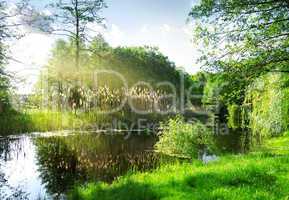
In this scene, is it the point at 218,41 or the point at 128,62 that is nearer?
the point at 218,41

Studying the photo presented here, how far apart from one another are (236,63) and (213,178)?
548 centimetres

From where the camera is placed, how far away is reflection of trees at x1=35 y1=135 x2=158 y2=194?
16344 mm

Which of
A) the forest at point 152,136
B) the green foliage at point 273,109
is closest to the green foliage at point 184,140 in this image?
the forest at point 152,136

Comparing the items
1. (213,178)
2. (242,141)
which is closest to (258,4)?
(213,178)

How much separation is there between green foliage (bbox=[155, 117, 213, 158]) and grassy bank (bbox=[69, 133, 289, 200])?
20.0ft

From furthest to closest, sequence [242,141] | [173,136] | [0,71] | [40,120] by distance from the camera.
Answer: [40,120] < [242,141] < [173,136] < [0,71]

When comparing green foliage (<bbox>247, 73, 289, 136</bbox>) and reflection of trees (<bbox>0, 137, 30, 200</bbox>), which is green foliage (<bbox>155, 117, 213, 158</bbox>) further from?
reflection of trees (<bbox>0, 137, 30, 200</bbox>)

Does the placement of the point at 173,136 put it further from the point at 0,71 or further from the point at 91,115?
the point at 91,115

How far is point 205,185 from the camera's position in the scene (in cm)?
1227

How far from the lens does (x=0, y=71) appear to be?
16.1 metres

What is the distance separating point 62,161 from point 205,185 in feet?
29.8

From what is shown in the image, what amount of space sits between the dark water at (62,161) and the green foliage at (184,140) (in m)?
1.02

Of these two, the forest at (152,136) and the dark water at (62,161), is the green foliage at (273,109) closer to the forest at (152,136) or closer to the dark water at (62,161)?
the forest at (152,136)

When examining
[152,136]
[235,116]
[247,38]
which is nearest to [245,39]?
[247,38]
